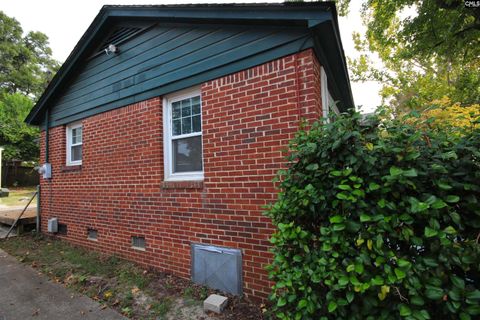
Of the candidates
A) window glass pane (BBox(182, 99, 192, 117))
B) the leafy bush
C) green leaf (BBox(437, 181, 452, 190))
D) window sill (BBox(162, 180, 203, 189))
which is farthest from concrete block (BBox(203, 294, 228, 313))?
window glass pane (BBox(182, 99, 192, 117))

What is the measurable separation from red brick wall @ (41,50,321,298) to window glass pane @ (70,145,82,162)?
0.87 meters

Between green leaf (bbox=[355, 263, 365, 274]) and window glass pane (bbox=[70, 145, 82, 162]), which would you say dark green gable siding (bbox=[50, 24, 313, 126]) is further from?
green leaf (bbox=[355, 263, 365, 274])

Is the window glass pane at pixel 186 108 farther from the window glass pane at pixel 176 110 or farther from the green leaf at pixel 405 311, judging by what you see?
the green leaf at pixel 405 311

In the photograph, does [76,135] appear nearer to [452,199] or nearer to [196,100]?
[196,100]

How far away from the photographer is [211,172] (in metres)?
3.70

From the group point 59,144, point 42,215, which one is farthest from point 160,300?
point 42,215

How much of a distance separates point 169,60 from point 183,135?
1332mm

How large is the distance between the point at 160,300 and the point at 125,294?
0.59 metres

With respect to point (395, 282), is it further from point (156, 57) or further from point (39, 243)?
point (39, 243)

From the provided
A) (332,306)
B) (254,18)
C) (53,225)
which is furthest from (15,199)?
(332,306)

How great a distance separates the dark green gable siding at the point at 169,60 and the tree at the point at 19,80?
61.5 feet

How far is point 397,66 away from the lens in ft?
59.3

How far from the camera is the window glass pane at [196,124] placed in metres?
4.09

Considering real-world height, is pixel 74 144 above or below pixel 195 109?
below
